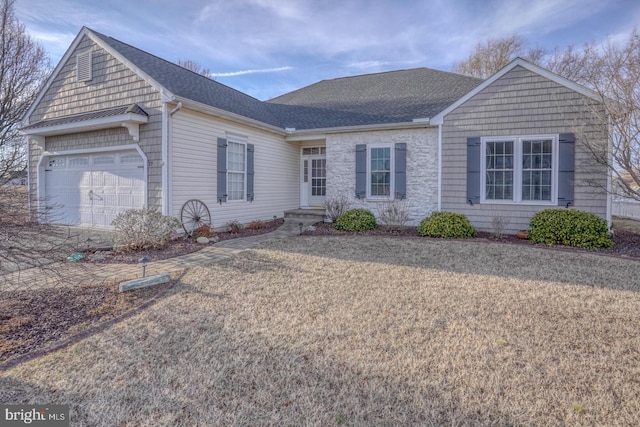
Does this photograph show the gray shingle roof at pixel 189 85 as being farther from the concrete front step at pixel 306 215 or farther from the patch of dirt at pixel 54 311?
the patch of dirt at pixel 54 311

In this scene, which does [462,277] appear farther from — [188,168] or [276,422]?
[188,168]

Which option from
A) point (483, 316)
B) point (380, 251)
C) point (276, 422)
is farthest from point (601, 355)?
point (380, 251)

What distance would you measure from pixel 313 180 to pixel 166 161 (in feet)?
19.3

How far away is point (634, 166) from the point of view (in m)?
7.08

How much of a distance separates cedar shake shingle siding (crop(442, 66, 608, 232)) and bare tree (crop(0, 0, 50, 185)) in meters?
15.5

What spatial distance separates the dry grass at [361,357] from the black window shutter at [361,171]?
5.55m

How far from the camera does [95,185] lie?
9039 millimetres

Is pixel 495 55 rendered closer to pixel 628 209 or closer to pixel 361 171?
pixel 628 209

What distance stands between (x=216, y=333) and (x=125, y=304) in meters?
1.59

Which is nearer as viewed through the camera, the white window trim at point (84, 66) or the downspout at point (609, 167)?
the downspout at point (609, 167)

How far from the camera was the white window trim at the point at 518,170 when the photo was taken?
8.05m

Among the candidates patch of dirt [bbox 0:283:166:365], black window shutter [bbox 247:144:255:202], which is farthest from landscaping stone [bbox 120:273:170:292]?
black window shutter [bbox 247:144:255:202]

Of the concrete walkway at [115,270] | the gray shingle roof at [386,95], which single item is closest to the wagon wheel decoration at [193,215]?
the concrete walkway at [115,270]

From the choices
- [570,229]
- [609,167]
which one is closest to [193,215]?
[570,229]
